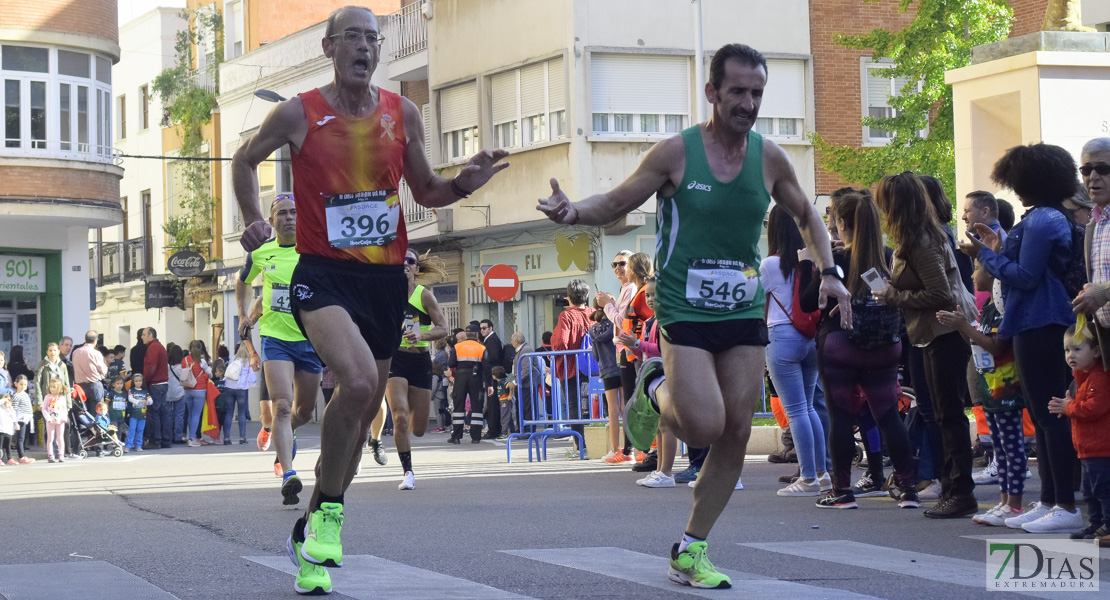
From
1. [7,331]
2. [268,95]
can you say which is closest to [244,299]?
[7,331]

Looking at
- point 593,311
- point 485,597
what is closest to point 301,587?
point 485,597

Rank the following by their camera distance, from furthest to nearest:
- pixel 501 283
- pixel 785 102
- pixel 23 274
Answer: pixel 785 102 < pixel 23 274 < pixel 501 283

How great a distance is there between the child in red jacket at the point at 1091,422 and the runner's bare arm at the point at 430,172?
10.2 ft

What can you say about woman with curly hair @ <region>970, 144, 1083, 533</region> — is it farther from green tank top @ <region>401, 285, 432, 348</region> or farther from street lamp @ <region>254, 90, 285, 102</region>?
street lamp @ <region>254, 90, 285, 102</region>

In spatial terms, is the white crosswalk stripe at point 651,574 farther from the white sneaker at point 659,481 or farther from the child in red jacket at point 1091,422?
the white sneaker at point 659,481

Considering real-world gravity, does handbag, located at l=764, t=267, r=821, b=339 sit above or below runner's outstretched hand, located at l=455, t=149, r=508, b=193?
below

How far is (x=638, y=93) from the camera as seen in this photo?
105 feet

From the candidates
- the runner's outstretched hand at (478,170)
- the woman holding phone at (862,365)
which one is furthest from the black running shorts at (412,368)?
the runner's outstretched hand at (478,170)

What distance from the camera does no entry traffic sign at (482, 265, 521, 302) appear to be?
29.5 meters

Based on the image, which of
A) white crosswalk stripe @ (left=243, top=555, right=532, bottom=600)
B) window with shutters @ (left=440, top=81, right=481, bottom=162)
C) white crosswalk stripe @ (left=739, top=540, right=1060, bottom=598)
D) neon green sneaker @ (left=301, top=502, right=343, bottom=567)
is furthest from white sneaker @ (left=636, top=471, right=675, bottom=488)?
window with shutters @ (left=440, top=81, right=481, bottom=162)

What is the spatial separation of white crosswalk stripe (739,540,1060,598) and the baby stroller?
17258 millimetres

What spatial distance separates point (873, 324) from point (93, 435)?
1652cm

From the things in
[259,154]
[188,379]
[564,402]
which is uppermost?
[259,154]

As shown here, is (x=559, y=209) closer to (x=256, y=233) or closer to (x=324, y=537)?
(x=256, y=233)
